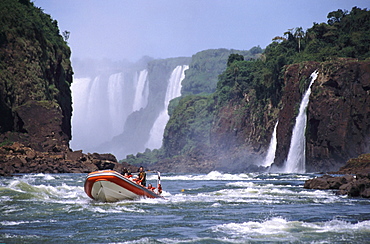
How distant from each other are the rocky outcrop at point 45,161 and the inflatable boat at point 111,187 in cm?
3316

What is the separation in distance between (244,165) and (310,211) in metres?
78.4

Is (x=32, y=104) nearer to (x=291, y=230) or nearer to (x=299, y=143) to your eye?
(x=299, y=143)

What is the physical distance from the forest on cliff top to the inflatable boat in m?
56.8

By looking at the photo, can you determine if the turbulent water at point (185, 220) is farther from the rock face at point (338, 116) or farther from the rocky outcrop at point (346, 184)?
the rock face at point (338, 116)

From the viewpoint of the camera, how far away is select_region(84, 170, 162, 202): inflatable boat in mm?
22656

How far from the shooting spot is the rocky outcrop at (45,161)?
58.0 metres

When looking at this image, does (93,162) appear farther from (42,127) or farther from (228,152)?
(228,152)

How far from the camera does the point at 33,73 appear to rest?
3199 inches

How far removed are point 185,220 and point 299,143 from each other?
59.4 m

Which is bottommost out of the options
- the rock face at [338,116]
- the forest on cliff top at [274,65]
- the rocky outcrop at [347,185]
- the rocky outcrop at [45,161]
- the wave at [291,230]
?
the wave at [291,230]

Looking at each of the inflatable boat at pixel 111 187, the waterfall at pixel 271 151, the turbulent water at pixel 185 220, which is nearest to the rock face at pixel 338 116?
the waterfall at pixel 271 151

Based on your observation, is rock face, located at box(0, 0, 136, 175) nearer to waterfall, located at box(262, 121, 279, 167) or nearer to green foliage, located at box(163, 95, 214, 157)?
waterfall, located at box(262, 121, 279, 167)

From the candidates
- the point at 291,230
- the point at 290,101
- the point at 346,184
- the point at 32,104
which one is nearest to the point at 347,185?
the point at 346,184

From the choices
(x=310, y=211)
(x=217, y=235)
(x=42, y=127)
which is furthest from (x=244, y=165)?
(x=217, y=235)
